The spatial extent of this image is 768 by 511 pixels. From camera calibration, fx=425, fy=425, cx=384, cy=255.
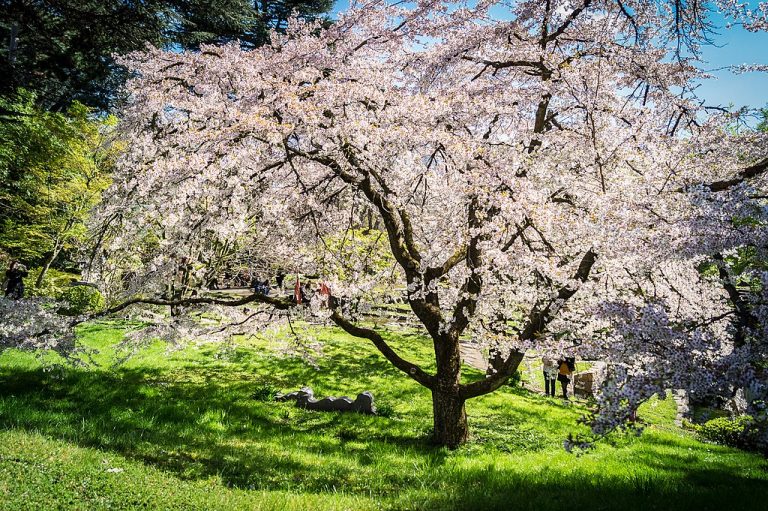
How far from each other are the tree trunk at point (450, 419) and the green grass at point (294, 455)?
0.26 meters

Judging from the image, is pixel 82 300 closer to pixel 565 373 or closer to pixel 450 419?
pixel 450 419

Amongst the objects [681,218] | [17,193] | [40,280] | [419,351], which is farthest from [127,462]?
[17,193]

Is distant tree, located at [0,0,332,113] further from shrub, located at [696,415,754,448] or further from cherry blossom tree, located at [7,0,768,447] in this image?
shrub, located at [696,415,754,448]

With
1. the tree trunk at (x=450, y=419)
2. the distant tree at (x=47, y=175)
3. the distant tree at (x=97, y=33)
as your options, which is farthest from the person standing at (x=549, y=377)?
the distant tree at (x=47, y=175)

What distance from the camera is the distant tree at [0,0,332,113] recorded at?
305 inches

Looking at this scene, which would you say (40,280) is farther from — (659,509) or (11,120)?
(659,509)

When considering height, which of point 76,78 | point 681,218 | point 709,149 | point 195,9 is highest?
point 76,78

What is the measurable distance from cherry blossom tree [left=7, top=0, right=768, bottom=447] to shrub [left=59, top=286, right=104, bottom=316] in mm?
9384

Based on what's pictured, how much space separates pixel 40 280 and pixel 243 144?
1829 cm

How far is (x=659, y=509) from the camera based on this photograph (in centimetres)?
441

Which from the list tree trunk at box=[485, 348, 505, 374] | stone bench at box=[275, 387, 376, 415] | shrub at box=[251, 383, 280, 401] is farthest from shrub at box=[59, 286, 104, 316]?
tree trunk at box=[485, 348, 505, 374]

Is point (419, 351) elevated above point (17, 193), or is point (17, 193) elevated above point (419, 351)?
point (17, 193)

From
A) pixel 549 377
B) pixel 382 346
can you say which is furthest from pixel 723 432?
pixel 382 346

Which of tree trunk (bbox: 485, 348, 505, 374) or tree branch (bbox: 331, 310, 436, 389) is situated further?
tree trunk (bbox: 485, 348, 505, 374)
